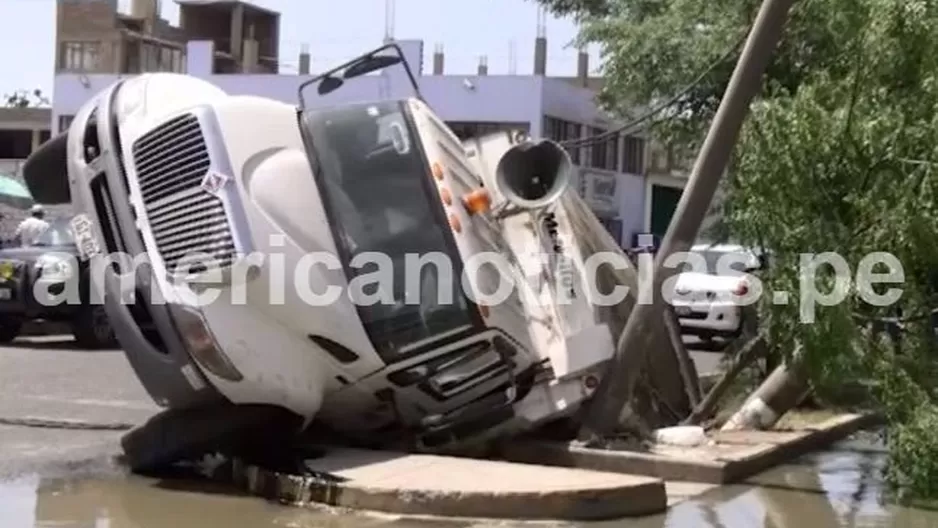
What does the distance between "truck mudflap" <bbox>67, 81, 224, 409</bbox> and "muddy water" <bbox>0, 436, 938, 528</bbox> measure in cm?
64

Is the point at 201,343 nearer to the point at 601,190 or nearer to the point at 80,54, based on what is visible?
the point at 601,190

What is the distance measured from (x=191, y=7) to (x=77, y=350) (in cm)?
5331

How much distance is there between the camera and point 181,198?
8820 millimetres

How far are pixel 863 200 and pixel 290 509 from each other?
388 cm

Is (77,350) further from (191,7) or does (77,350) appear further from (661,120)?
(191,7)

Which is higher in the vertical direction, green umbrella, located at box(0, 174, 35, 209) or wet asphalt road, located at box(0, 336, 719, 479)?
green umbrella, located at box(0, 174, 35, 209)

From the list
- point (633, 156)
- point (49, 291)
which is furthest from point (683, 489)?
point (633, 156)

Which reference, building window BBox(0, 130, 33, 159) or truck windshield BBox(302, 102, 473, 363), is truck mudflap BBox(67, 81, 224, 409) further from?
building window BBox(0, 130, 33, 159)

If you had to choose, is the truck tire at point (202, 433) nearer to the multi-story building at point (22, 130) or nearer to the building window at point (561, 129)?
the building window at point (561, 129)

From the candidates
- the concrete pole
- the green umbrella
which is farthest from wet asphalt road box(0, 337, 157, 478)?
the green umbrella

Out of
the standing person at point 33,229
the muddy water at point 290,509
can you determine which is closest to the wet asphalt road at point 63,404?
the muddy water at point 290,509

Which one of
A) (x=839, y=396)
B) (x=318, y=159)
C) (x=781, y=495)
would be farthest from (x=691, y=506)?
(x=839, y=396)

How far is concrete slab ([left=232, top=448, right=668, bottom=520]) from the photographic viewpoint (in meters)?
7.93

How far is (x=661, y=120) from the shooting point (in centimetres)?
1627
